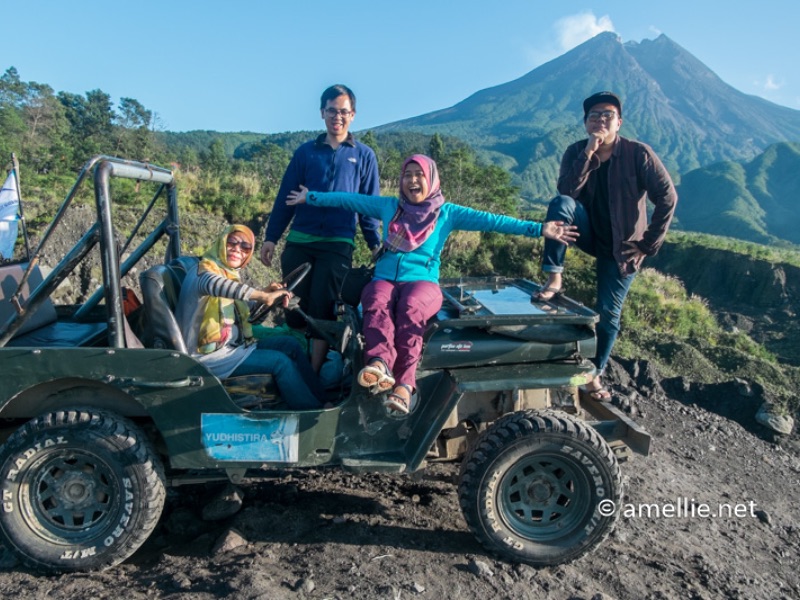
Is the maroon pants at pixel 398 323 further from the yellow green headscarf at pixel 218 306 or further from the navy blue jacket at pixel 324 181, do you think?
the navy blue jacket at pixel 324 181

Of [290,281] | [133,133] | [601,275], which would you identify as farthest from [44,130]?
[601,275]

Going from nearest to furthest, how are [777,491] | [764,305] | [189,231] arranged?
[777,491], [189,231], [764,305]

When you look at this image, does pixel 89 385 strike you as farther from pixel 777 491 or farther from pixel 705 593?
pixel 777 491

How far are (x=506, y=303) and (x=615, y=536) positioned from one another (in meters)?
1.67

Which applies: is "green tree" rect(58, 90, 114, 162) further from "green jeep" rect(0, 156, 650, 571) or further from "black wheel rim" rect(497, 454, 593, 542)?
"black wheel rim" rect(497, 454, 593, 542)

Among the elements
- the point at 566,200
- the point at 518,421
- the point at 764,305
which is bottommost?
the point at 764,305

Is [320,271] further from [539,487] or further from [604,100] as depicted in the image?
[604,100]

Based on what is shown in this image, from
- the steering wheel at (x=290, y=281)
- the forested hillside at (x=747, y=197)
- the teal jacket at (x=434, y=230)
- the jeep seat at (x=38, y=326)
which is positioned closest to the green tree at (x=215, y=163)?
the jeep seat at (x=38, y=326)

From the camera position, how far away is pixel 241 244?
3773 mm

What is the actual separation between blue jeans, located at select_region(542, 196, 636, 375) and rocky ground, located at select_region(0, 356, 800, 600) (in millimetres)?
1182

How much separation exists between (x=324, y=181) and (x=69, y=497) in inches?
104

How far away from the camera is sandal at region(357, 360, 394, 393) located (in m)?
3.20

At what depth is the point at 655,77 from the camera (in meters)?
185

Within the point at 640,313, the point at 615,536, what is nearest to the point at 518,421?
the point at 615,536
